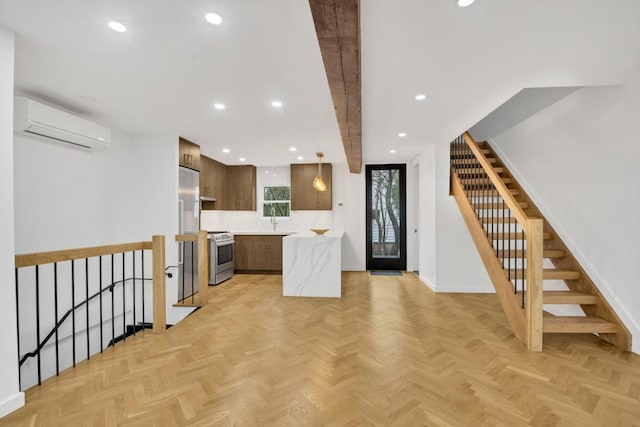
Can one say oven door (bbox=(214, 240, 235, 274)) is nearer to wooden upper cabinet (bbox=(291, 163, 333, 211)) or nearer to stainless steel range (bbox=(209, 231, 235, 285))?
stainless steel range (bbox=(209, 231, 235, 285))

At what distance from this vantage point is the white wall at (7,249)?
5.90 feet

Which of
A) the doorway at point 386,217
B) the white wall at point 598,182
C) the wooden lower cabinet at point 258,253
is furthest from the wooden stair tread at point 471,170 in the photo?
the wooden lower cabinet at point 258,253

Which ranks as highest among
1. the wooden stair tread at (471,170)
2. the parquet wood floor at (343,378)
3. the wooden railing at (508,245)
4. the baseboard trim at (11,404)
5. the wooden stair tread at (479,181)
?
the wooden stair tread at (471,170)

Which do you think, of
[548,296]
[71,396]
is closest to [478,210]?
[548,296]

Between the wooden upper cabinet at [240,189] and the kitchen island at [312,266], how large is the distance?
8.35 ft

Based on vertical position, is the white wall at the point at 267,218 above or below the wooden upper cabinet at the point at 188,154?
below

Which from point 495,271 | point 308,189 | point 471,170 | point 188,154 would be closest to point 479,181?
point 471,170

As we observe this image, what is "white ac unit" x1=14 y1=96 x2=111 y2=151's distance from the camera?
2666mm

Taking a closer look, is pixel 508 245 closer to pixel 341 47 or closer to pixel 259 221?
pixel 341 47

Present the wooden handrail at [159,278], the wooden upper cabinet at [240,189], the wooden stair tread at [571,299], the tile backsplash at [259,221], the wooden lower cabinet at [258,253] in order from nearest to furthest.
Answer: the wooden stair tread at [571,299], the wooden handrail at [159,278], the wooden lower cabinet at [258,253], the wooden upper cabinet at [240,189], the tile backsplash at [259,221]

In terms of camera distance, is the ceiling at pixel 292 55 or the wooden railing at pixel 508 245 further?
the wooden railing at pixel 508 245

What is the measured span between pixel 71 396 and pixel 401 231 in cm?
571

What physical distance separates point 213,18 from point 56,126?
2.40 metres

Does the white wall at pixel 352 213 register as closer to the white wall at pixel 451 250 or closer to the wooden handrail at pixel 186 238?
the white wall at pixel 451 250
